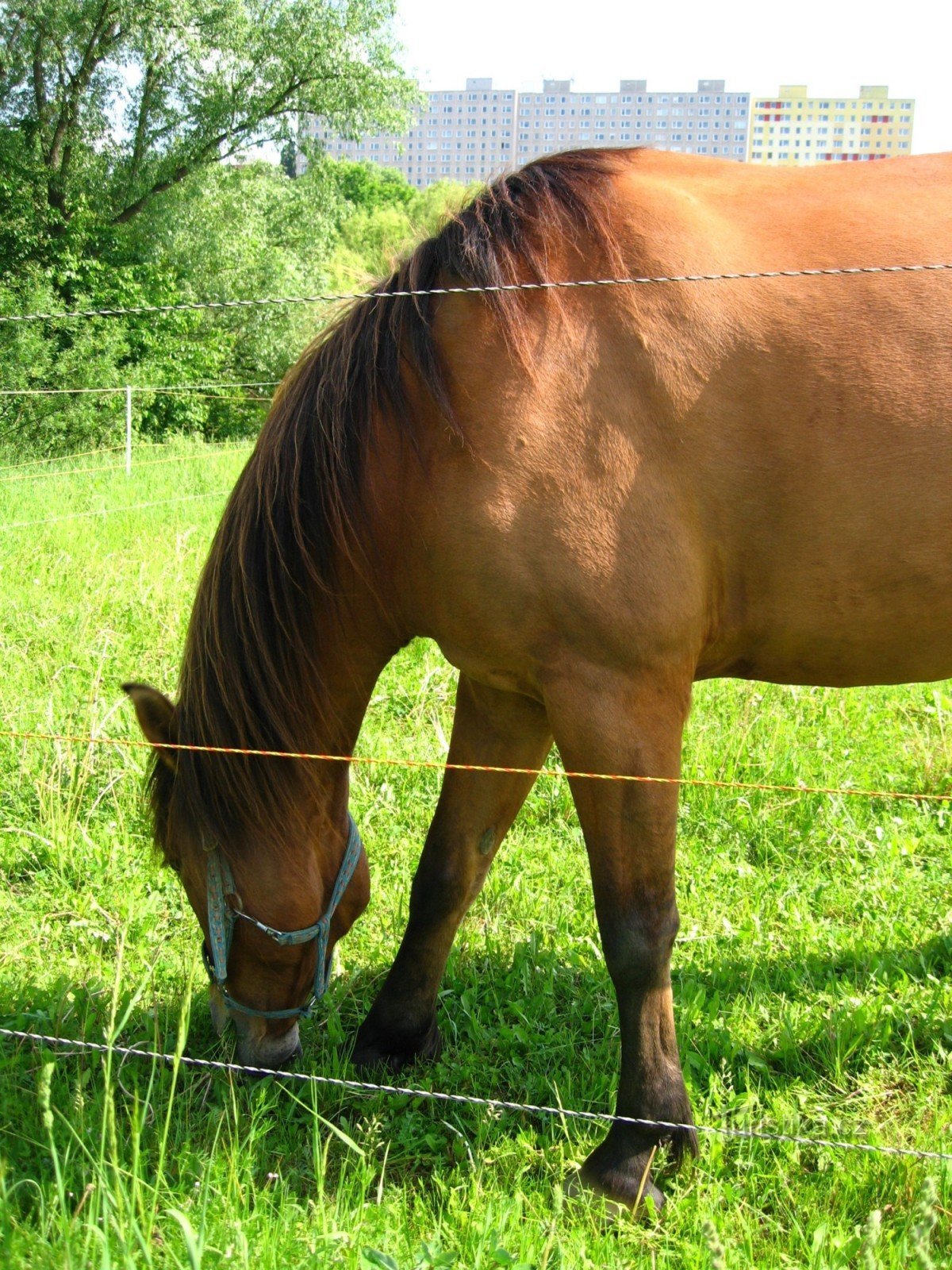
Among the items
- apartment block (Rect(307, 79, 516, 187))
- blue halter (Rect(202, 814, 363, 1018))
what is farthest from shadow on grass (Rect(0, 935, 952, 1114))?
apartment block (Rect(307, 79, 516, 187))

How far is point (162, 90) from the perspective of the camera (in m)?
18.7

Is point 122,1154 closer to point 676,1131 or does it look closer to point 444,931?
point 444,931

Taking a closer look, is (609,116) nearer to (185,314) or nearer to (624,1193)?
(185,314)

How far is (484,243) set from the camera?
88.0 inches

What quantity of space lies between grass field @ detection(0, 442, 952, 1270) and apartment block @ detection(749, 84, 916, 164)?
3.23 metres

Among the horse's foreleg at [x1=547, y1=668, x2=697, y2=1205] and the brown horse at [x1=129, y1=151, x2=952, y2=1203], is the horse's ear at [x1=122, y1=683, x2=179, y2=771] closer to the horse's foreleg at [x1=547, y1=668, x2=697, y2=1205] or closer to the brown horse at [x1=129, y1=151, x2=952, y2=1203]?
the brown horse at [x1=129, y1=151, x2=952, y2=1203]

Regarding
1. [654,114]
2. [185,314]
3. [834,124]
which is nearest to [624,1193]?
[185,314]

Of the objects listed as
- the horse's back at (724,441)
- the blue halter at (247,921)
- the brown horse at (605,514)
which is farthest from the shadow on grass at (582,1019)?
the horse's back at (724,441)

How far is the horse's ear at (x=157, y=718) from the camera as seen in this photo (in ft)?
7.61

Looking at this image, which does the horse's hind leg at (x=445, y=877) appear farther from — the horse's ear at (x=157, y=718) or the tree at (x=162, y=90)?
the tree at (x=162, y=90)

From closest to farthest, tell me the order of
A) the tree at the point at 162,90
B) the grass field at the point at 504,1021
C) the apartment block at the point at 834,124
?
1. the grass field at the point at 504,1021
2. the apartment block at the point at 834,124
3. the tree at the point at 162,90

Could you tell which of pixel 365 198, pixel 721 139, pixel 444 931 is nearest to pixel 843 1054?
pixel 444 931

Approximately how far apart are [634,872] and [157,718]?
1130mm

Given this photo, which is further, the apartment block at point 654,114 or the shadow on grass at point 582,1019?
the apartment block at point 654,114
